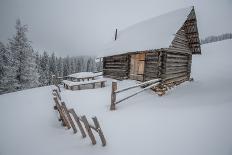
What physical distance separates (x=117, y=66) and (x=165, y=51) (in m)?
6.20

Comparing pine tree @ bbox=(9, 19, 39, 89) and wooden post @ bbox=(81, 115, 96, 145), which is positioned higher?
pine tree @ bbox=(9, 19, 39, 89)

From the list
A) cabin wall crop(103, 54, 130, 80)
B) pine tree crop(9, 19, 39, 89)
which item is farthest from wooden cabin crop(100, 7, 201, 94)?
pine tree crop(9, 19, 39, 89)

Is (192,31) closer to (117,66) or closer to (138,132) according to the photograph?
(117,66)

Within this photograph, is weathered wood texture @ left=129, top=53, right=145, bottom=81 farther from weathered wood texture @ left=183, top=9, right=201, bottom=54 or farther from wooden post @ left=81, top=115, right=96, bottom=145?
wooden post @ left=81, top=115, right=96, bottom=145

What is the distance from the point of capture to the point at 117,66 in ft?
53.3

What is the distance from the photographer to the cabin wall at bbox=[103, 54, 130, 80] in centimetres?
1472

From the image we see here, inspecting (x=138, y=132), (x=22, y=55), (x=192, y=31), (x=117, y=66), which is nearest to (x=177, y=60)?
(x=192, y=31)

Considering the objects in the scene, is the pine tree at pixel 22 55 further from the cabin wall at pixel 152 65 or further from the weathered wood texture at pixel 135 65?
the cabin wall at pixel 152 65

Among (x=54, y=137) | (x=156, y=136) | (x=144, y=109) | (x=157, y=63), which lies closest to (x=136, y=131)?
(x=156, y=136)

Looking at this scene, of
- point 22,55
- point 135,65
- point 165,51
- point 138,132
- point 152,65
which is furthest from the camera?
point 22,55

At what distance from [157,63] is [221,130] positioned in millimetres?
7410

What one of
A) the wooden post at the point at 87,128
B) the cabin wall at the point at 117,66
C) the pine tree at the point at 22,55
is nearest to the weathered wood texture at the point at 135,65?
the cabin wall at the point at 117,66

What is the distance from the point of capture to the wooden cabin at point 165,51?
1104cm

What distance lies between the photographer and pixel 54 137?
5586mm
